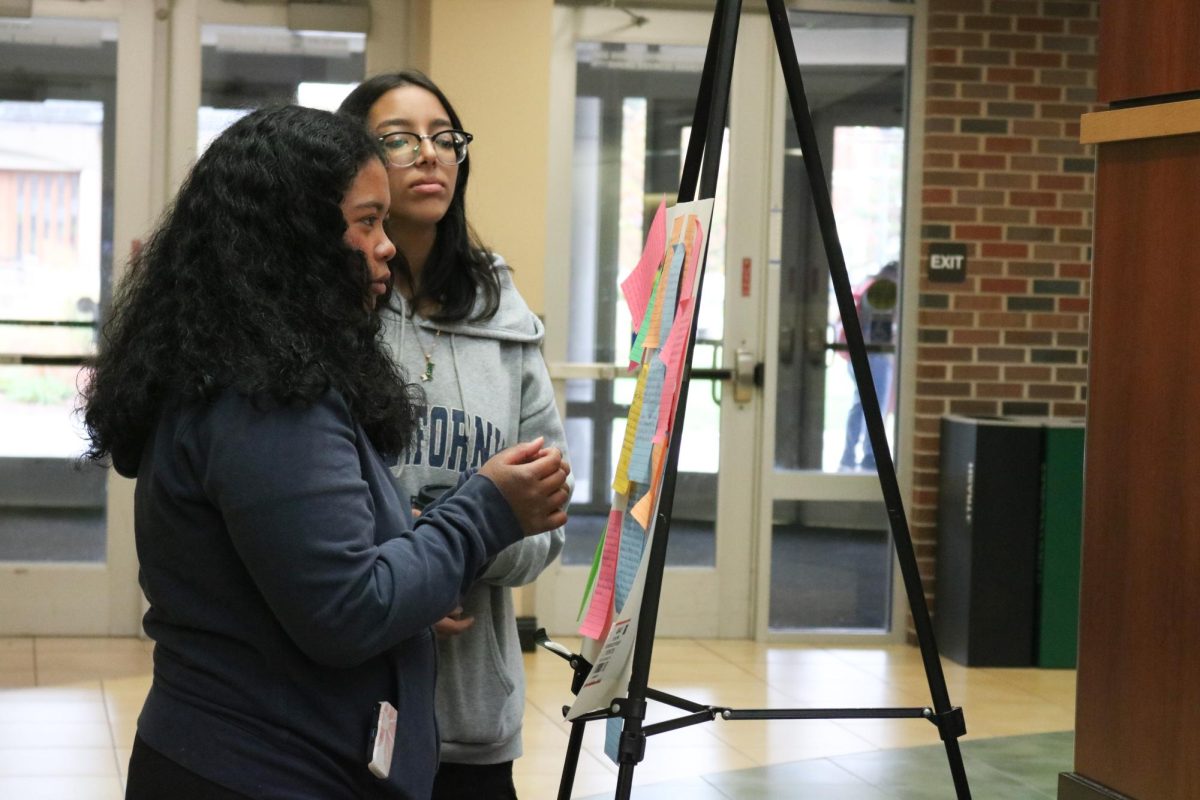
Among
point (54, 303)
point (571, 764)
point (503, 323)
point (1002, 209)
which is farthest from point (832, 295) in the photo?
point (503, 323)

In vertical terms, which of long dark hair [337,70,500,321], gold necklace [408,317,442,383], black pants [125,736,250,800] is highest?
long dark hair [337,70,500,321]

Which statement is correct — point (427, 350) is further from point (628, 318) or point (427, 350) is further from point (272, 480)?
point (628, 318)

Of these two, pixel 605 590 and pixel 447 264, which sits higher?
pixel 447 264

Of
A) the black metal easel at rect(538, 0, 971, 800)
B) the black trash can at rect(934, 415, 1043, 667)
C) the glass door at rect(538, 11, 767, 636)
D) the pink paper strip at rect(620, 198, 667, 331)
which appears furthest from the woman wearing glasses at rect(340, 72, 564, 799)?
the black trash can at rect(934, 415, 1043, 667)

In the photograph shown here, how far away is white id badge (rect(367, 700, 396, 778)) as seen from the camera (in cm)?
141

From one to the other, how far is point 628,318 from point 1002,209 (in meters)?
1.52

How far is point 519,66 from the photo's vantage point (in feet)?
17.3

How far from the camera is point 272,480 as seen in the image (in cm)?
132

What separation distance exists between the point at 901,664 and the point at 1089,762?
230 centimetres

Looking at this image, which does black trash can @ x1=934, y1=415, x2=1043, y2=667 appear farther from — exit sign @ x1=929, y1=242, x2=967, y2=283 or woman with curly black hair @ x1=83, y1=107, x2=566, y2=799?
woman with curly black hair @ x1=83, y1=107, x2=566, y2=799

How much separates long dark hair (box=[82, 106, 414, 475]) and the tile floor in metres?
2.48

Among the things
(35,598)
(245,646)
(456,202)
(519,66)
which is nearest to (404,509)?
(245,646)

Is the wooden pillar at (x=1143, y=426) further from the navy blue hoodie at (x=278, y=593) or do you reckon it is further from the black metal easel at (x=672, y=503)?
the navy blue hoodie at (x=278, y=593)

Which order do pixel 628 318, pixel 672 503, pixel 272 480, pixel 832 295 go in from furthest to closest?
1. pixel 832 295
2. pixel 628 318
3. pixel 672 503
4. pixel 272 480
